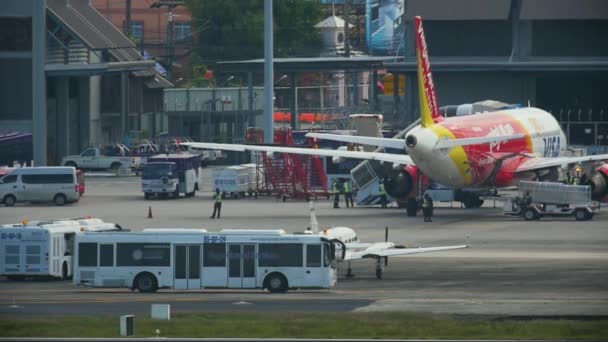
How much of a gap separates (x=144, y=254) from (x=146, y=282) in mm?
983

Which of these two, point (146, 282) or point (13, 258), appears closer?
point (146, 282)

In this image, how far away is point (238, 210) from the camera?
3049 inches

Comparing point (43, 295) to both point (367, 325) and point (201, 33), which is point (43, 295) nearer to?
point (367, 325)

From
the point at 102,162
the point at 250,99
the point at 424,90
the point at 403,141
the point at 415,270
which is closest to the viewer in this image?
the point at 415,270

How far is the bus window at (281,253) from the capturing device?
152ft

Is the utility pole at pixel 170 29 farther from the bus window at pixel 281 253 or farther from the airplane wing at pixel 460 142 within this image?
the bus window at pixel 281 253

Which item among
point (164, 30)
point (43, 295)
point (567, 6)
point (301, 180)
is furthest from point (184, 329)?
point (164, 30)

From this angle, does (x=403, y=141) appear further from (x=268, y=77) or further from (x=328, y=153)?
(x=268, y=77)

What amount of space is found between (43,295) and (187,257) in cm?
461

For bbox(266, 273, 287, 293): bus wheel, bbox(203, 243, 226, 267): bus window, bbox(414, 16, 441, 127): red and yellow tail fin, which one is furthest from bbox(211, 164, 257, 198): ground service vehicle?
bbox(266, 273, 287, 293): bus wheel

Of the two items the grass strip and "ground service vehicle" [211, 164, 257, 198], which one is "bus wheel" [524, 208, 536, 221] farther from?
the grass strip

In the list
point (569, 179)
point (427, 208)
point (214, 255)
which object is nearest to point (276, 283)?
point (214, 255)

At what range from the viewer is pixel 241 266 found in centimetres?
4662

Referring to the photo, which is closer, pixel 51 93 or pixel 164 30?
pixel 51 93
